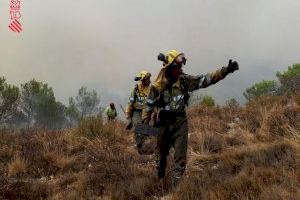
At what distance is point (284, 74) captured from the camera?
46312mm

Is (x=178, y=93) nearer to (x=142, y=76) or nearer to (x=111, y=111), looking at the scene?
(x=142, y=76)

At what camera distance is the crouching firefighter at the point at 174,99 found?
7.25m

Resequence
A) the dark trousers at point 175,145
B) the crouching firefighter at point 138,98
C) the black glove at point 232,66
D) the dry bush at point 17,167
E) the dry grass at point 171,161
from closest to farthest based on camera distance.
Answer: the dry grass at point 171,161
the black glove at point 232,66
the dark trousers at point 175,145
the dry bush at point 17,167
the crouching firefighter at point 138,98

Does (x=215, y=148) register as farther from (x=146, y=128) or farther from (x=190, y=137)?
(x=146, y=128)

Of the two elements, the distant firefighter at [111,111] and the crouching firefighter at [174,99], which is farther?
the distant firefighter at [111,111]

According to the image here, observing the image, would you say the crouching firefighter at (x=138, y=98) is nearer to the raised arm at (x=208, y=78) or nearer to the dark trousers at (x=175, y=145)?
the dark trousers at (x=175, y=145)

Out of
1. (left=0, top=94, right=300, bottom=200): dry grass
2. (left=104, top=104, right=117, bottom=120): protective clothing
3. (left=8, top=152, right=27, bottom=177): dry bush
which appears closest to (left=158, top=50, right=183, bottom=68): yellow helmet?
(left=0, top=94, right=300, bottom=200): dry grass

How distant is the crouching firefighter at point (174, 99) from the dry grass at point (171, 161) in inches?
17.7

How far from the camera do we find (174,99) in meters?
7.42

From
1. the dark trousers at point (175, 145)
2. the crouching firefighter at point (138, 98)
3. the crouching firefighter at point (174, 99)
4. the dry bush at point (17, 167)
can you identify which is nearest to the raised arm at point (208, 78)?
the crouching firefighter at point (174, 99)

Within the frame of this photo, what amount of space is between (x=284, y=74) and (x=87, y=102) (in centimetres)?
3495

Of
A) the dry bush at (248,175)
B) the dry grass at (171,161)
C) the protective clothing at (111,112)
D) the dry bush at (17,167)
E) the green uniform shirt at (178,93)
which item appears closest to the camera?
the dry bush at (248,175)

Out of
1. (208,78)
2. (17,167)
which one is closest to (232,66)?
(208,78)

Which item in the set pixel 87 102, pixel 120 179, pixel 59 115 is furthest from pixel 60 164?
pixel 87 102
